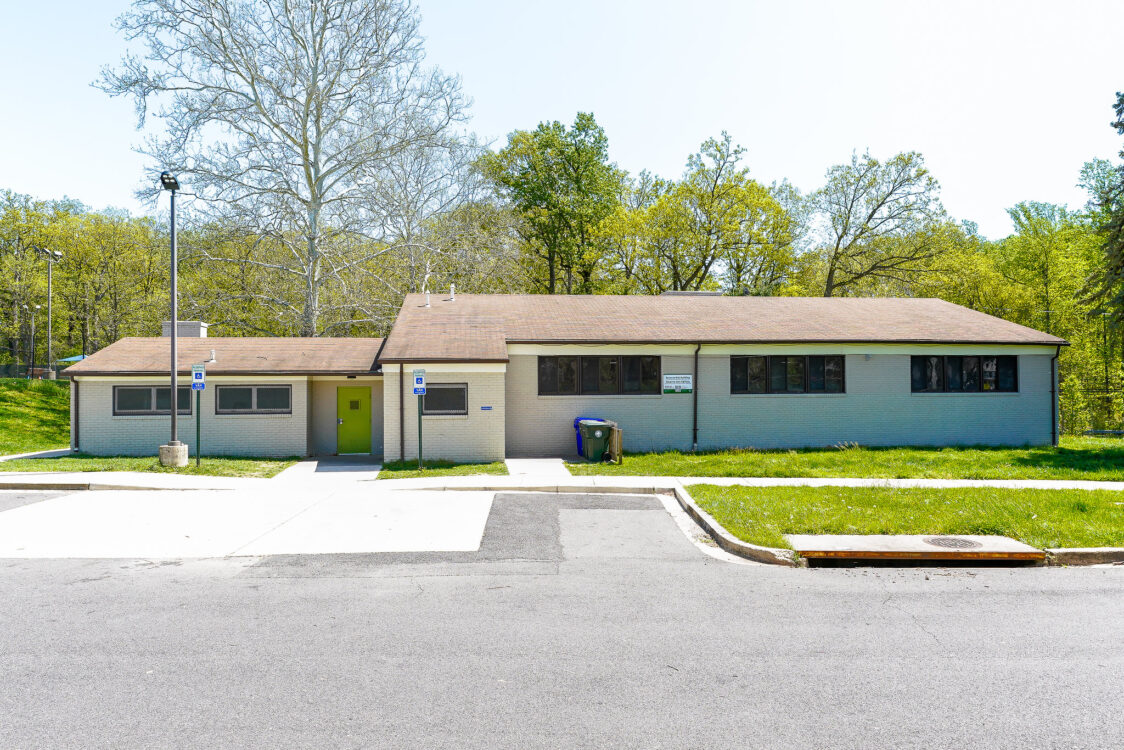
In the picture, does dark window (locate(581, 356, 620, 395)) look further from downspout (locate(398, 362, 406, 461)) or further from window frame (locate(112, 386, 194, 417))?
window frame (locate(112, 386, 194, 417))

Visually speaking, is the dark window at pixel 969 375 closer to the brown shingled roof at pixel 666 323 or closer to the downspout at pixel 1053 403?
the brown shingled roof at pixel 666 323

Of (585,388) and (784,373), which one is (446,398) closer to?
(585,388)

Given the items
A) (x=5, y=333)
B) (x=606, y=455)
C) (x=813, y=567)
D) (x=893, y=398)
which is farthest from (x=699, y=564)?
(x=5, y=333)

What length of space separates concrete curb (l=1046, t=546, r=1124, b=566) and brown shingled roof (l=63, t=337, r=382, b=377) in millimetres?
16153

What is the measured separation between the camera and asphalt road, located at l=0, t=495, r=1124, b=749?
4.29m

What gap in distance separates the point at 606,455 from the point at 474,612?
11470 mm

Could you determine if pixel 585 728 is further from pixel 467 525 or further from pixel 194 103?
pixel 194 103

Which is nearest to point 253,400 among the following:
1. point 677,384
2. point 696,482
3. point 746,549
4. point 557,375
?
point 557,375

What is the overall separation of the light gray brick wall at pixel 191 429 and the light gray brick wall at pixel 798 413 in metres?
6.42

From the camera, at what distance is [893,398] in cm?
2070

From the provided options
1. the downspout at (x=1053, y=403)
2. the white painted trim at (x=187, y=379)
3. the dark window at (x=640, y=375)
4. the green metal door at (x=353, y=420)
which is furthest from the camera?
the downspout at (x=1053, y=403)

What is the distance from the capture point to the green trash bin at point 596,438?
58.2 ft

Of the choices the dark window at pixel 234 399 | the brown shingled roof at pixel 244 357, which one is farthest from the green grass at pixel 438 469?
the dark window at pixel 234 399

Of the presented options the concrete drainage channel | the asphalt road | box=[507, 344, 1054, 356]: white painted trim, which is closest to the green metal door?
box=[507, 344, 1054, 356]: white painted trim
